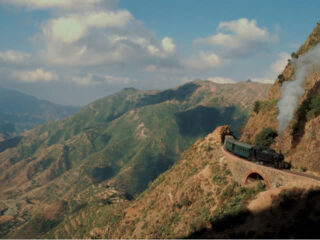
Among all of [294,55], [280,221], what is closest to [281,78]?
[294,55]

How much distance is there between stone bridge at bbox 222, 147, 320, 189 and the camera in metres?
33.4

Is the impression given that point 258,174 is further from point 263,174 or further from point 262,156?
point 262,156

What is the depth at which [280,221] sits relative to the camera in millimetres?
29016

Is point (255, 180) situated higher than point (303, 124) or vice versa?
point (303, 124)

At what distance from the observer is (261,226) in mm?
29859

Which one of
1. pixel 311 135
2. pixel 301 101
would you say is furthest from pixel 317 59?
pixel 311 135

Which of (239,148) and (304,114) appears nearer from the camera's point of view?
(239,148)

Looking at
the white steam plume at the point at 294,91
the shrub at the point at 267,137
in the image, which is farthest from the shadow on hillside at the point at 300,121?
the shrub at the point at 267,137

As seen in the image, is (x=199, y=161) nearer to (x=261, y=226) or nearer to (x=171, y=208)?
(x=171, y=208)

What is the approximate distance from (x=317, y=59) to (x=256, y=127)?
22.1 m

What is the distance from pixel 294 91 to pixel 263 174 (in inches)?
949

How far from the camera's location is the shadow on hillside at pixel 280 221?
25.9 meters

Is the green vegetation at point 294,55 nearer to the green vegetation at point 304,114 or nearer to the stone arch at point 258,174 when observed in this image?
the green vegetation at point 304,114

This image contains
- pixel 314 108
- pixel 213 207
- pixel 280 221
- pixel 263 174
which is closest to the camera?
pixel 280 221
